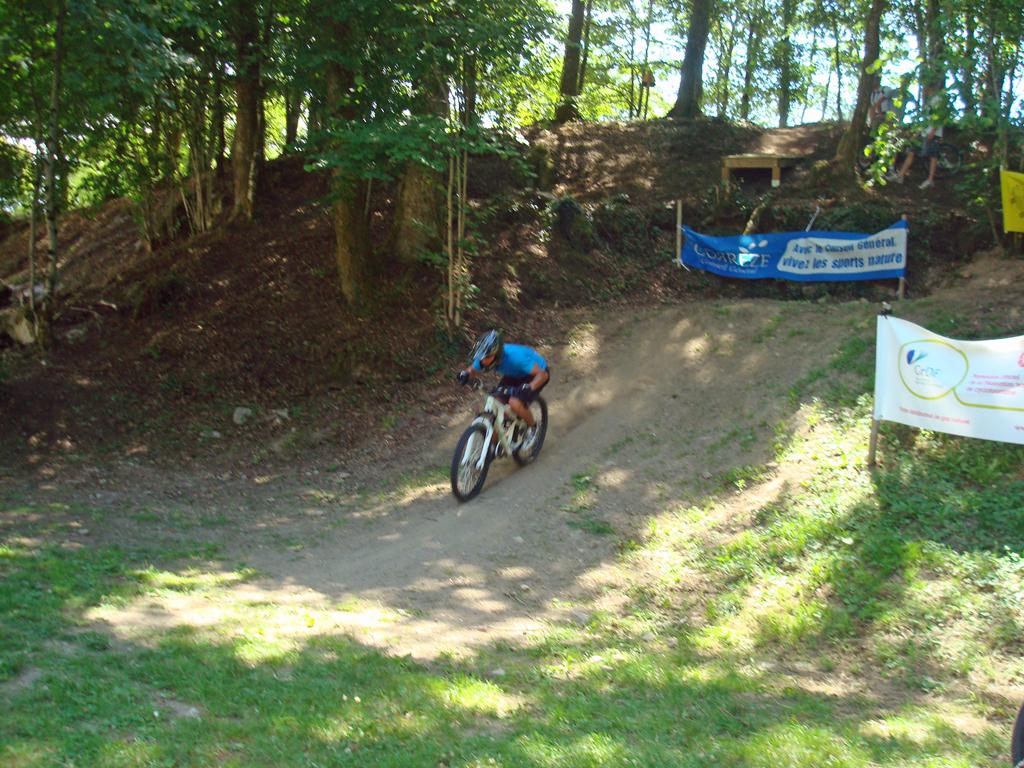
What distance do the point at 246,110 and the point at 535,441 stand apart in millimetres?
10640

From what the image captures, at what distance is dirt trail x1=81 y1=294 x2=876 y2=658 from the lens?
22.4ft

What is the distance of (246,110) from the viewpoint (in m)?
17.6

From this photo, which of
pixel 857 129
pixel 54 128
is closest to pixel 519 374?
pixel 54 128

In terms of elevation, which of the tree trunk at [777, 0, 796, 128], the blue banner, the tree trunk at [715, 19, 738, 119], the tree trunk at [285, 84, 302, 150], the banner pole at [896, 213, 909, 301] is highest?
the tree trunk at [715, 19, 738, 119]

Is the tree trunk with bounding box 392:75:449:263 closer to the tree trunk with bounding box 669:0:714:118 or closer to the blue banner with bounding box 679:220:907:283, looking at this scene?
the blue banner with bounding box 679:220:907:283

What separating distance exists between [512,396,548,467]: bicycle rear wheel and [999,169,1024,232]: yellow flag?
288 inches

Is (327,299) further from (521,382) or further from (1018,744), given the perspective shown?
(1018,744)

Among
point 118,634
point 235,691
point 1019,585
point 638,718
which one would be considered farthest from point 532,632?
point 1019,585

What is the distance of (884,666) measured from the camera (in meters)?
5.62

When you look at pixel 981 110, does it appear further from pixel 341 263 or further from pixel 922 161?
pixel 341 263

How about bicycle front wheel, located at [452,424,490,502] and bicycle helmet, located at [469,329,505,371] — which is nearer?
bicycle front wheel, located at [452,424,490,502]

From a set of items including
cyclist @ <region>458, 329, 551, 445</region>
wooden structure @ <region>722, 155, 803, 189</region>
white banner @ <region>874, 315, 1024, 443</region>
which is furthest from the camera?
wooden structure @ <region>722, 155, 803, 189</region>

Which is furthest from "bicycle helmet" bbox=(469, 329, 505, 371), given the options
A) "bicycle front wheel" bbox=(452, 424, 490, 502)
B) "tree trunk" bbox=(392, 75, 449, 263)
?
"tree trunk" bbox=(392, 75, 449, 263)

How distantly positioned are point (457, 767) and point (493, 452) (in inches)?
240
